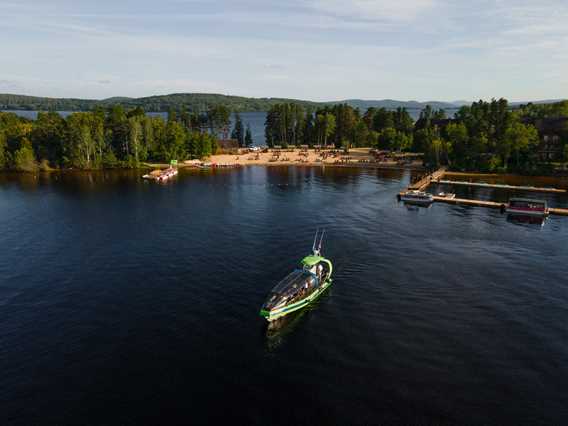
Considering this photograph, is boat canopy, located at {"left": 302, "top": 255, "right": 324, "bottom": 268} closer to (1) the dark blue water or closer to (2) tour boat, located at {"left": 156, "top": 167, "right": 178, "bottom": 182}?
(1) the dark blue water

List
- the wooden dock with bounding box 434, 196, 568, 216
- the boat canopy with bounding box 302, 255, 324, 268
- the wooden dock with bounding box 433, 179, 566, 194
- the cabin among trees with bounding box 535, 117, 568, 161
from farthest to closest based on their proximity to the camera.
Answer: the cabin among trees with bounding box 535, 117, 568, 161 < the wooden dock with bounding box 433, 179, 566, 194 < the wooden dock with bounding box 434, 196, 568, 216 < the boat canopy with bounding box 302, 255, 324, 268

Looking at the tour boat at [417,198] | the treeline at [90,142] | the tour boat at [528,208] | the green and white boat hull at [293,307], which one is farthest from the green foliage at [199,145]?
the green and white boat hull at [293,307]

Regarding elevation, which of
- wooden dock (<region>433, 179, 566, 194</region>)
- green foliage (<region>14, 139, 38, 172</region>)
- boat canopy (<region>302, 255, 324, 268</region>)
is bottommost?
boat canopy (<region>302, 255, 324, 268</region>)

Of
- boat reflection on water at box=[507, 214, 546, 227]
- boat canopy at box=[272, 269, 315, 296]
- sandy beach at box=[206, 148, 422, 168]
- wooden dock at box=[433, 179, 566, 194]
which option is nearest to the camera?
boat canopy at box=[272, 269, 315, 296]

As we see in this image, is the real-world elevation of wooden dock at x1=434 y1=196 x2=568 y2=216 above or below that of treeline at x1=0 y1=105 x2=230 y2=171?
below

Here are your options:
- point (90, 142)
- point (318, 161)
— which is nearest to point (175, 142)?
point (90, 142)

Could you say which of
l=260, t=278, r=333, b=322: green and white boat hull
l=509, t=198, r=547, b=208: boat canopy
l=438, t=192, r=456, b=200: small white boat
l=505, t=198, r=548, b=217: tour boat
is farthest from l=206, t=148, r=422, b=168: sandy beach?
l=260, t=278, r=333, b=322: green and white boat hull

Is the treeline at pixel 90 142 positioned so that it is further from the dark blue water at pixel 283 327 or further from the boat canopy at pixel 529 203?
the boat canopy at pixel 529 203

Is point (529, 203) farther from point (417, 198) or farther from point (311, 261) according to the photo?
point (311, 261)
